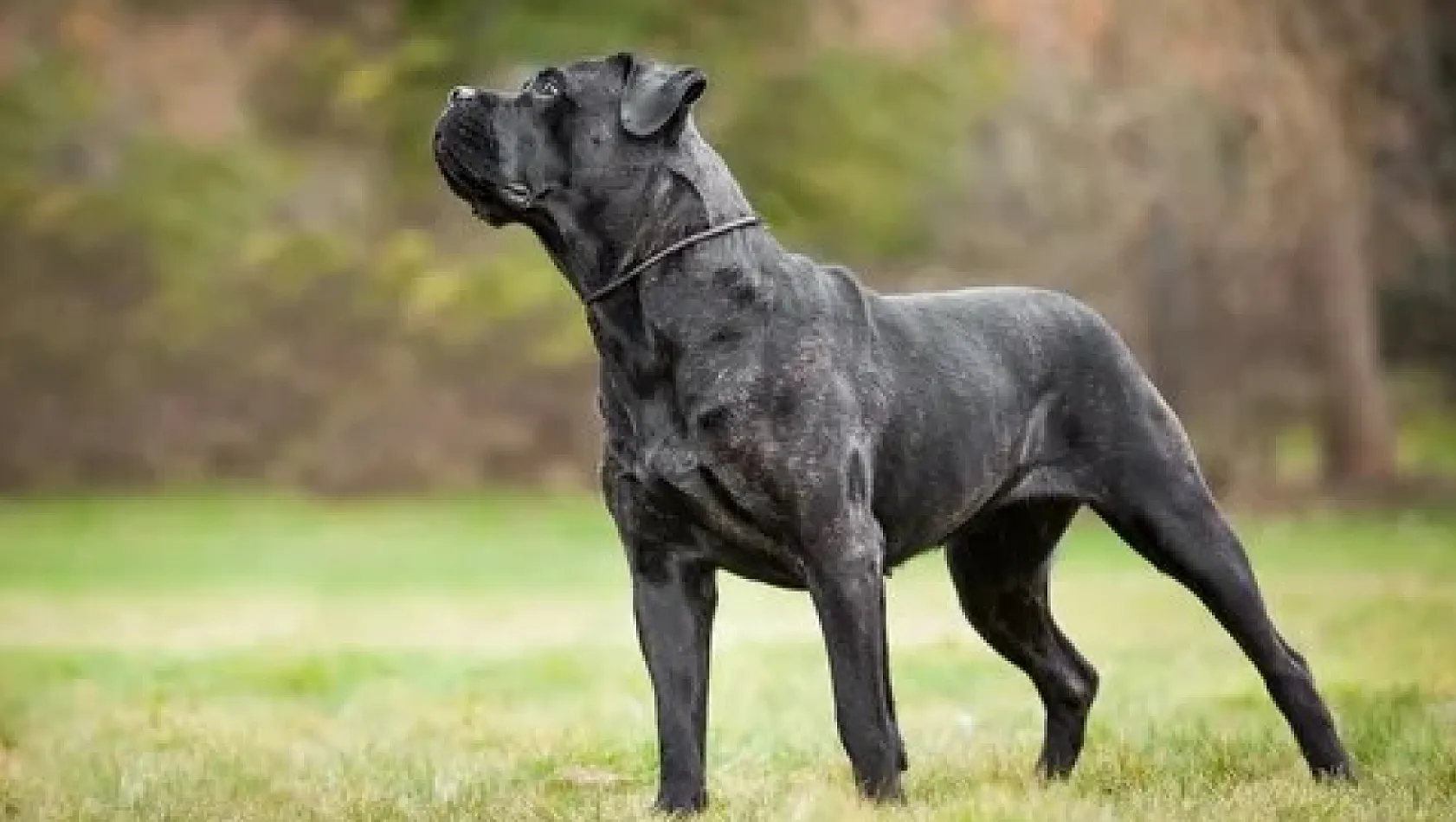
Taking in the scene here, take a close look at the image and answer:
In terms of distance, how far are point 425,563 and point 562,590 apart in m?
3.25

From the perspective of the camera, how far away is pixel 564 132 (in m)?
6.02

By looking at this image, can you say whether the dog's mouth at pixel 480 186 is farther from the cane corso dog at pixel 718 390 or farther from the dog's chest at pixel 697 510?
the dog's chest at pixel 697 510

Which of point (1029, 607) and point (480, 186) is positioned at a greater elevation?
point (480, 186)

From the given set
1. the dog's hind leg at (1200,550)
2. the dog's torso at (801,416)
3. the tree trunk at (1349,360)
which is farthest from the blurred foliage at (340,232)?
the dog's torso at (801,416)

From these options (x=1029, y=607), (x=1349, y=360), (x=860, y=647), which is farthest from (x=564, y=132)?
(x=1349, y=360)

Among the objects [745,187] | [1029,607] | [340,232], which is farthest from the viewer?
[340,232]

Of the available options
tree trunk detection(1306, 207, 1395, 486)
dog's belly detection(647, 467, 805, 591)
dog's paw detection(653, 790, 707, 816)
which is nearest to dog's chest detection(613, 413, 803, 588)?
dog's belly detection(647, 467, 805, 591)

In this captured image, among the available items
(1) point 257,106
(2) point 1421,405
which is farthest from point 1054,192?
(1) point 257,106

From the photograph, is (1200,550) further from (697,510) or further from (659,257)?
(659,257)

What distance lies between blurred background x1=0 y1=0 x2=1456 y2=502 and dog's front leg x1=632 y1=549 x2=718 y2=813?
1713 centimetres

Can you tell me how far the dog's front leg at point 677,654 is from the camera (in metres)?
6.27

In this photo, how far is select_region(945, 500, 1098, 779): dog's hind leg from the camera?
7176 millimetres

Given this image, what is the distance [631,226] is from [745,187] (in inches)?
879

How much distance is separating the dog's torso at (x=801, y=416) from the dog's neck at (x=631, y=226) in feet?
0.24
